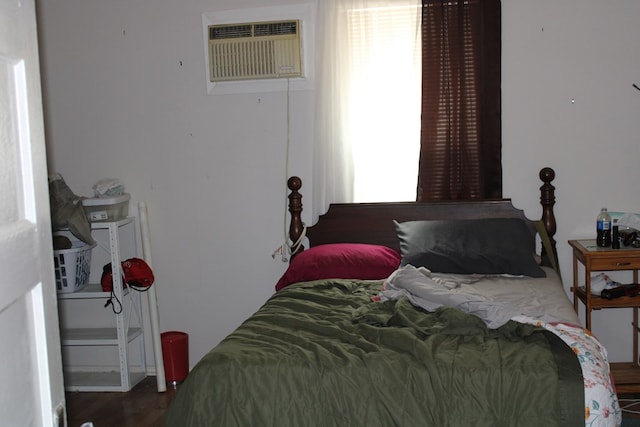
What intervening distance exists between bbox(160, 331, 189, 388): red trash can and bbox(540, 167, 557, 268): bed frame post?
2127mm

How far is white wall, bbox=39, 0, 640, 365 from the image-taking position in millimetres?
3631

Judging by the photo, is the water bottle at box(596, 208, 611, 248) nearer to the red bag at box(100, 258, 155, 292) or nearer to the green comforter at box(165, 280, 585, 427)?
the green comforter at box(165, 280, 585, 427)

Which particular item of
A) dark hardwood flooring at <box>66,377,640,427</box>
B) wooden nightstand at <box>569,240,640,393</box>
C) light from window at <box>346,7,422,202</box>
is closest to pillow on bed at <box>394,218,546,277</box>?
wooden nightstand at <box>569,240,640,393</box>

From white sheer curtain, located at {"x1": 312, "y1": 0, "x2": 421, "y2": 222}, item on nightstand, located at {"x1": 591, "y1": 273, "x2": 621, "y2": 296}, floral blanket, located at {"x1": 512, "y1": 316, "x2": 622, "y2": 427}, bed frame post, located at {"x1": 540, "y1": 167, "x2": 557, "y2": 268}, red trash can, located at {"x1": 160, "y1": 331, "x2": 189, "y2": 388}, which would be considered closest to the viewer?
floral blanket, located at {"x1": 512, "y1": 316, "x2": 622, "y2": 427}

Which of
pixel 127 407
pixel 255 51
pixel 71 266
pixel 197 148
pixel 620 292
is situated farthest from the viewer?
pixel 197 148

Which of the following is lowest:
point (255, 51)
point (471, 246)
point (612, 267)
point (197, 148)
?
point (612, 267)

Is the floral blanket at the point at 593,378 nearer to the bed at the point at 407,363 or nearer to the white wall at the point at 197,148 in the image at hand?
the bed at the point at 407,363

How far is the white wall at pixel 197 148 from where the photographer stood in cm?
363

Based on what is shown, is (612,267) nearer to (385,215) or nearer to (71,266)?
(385,215)

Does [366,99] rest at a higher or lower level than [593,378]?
higher

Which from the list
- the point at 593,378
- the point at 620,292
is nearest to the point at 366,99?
the point at 620,292

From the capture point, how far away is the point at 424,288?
265cm

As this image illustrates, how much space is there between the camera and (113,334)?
12.7 ft

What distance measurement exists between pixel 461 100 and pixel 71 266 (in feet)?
7.72
